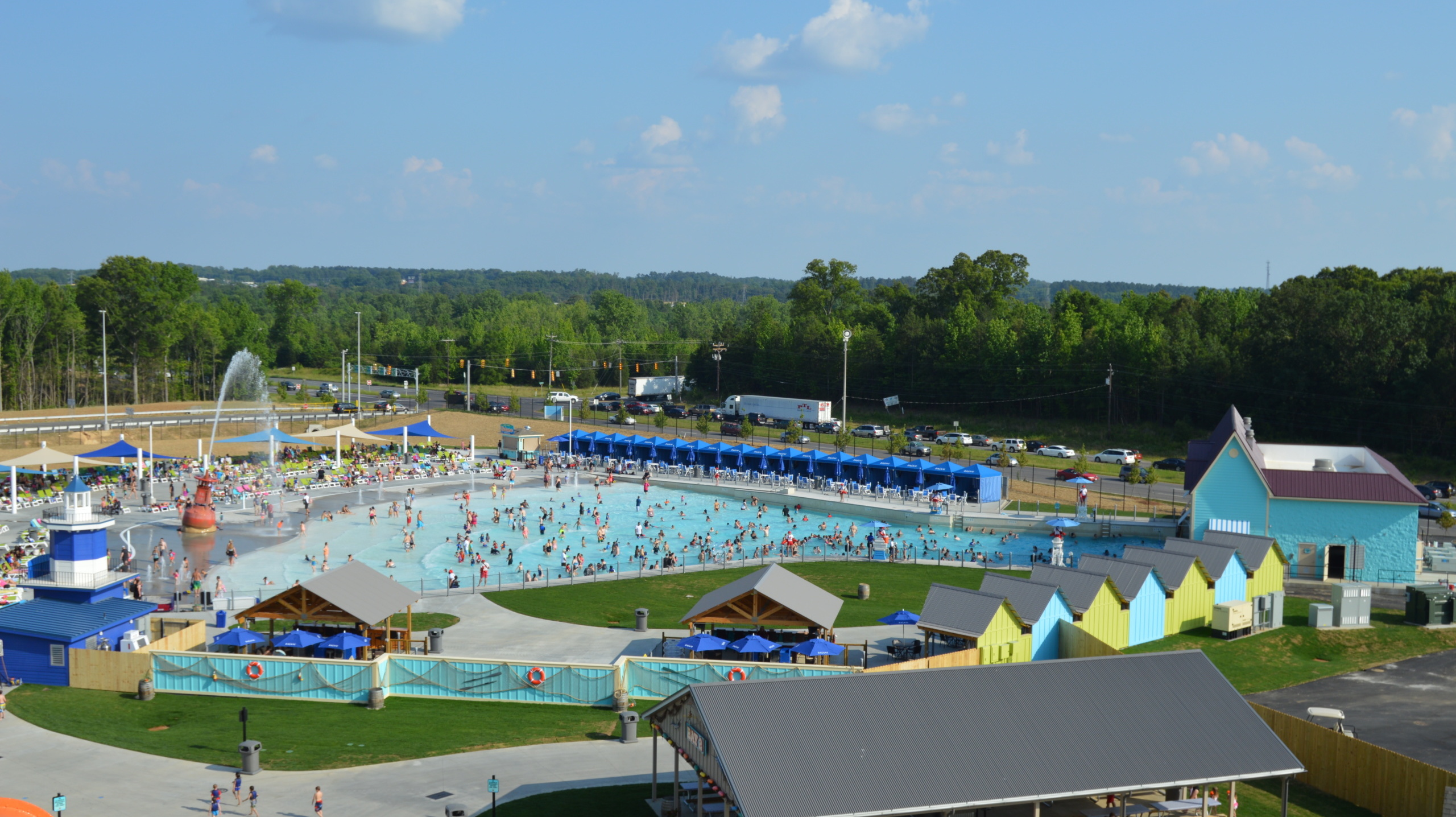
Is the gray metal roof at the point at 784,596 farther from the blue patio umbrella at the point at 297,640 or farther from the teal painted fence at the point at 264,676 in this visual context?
the blue patio umbrella at the point at 297,640

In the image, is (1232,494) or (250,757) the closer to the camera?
(250,757)

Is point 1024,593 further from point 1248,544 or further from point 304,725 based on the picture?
point 304,725

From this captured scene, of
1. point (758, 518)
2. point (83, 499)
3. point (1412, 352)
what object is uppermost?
point (1412, 352)

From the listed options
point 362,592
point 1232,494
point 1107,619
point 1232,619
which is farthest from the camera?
point 1232,494

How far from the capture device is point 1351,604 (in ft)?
120

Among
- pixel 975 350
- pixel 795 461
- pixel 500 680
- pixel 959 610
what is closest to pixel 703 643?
pixel 500 680

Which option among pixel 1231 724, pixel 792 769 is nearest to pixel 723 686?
pixel 792 769

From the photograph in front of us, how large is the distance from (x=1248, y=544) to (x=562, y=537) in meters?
29.9

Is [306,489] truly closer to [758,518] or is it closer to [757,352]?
[758,518]

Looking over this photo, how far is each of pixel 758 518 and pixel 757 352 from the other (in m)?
68.8

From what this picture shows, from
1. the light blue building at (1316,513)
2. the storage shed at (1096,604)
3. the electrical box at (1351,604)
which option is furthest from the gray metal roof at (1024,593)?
the light blue building at (1316,513)

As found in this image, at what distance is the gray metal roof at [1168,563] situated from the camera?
1412 inches

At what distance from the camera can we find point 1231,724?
20.6 m

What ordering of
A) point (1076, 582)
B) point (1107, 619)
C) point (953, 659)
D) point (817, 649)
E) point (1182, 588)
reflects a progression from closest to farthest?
1. point (953, 659)
2. point (817, 649)
3. point (1107, 619)
4. point (1076, 582)
5. point (1182, 588)
